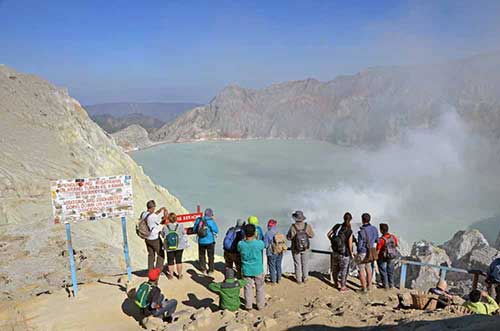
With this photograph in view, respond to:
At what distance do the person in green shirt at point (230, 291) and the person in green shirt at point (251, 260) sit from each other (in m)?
0.17

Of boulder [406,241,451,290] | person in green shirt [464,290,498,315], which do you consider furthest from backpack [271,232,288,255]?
boulder [406,241,451,290]

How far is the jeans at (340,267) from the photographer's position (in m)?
7.41

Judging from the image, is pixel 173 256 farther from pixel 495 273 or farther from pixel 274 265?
pixel 495 273

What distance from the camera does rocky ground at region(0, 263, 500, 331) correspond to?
5480mm

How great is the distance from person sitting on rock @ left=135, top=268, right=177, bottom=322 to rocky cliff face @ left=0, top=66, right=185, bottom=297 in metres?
3.42

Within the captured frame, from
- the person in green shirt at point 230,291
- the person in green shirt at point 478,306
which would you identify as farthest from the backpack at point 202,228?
the person in green shirt at point 478,306

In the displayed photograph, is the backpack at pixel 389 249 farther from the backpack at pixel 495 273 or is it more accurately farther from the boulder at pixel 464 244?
the boulder at pixel 464 244

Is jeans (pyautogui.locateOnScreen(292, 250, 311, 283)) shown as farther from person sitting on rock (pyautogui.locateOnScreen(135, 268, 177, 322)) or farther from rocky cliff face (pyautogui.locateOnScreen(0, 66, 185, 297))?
rocky cliff face (pyautogui.locateOnScreen(0, 66, 185, 297))

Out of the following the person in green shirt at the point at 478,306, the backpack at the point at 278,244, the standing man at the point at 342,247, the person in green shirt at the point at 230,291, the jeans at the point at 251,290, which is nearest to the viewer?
the person in green shirt at the point at 478,306

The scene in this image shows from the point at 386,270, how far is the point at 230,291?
3092mm

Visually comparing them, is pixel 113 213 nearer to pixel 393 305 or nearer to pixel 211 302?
pixel 211 302

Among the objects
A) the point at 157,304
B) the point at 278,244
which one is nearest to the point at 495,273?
the point at 278,244

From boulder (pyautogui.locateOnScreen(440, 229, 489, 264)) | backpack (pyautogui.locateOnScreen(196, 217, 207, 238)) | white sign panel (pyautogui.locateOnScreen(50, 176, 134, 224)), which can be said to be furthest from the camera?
boulder (pyautogui.locateOnScreen(440, 229, 489, 264))

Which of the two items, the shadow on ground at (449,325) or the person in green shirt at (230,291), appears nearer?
the shadow on ground at (449,325)
